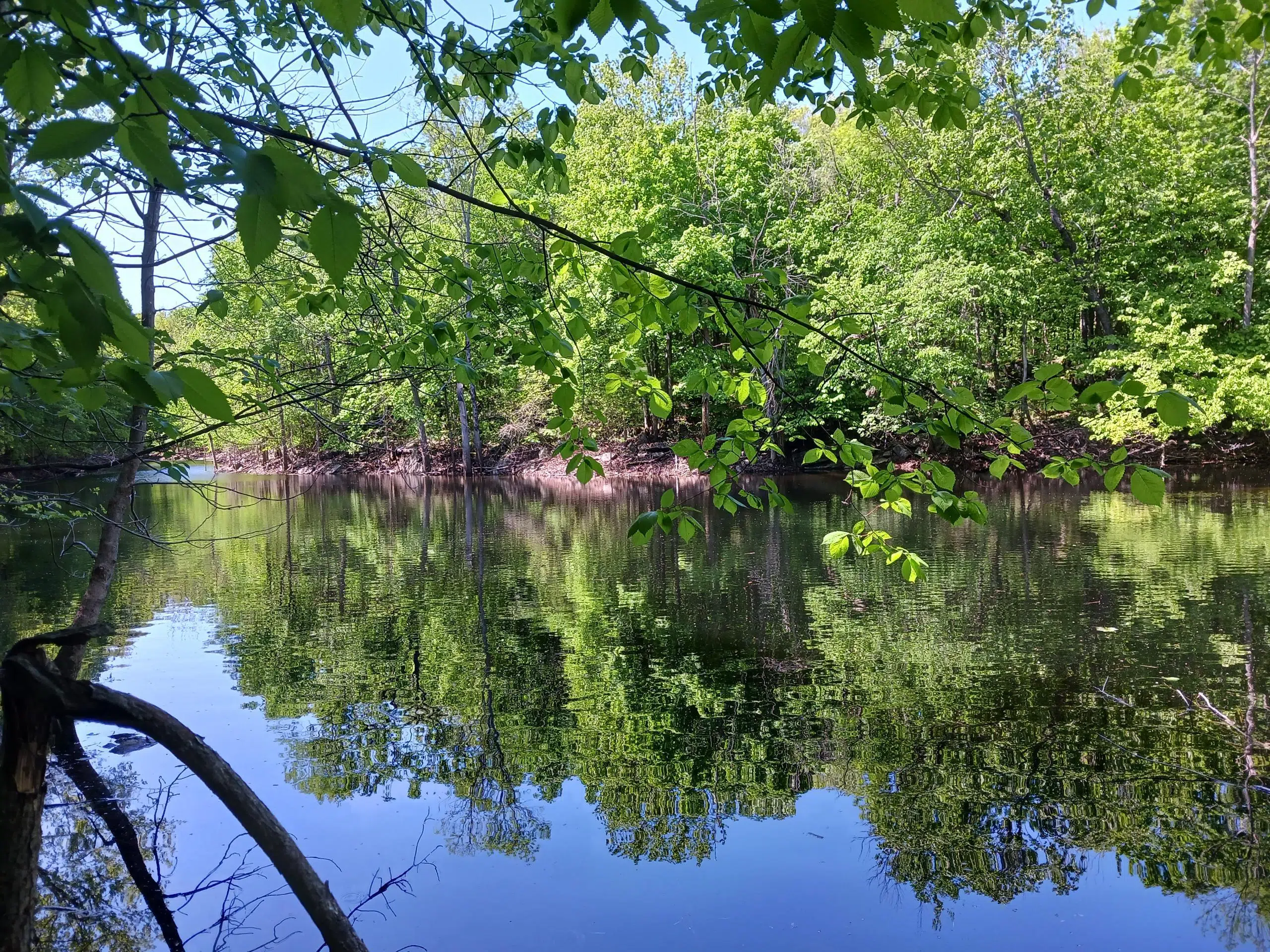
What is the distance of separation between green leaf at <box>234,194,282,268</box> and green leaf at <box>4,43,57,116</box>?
1.35 ft

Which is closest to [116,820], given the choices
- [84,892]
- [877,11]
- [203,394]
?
[84,892]

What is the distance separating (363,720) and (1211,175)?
3031cm

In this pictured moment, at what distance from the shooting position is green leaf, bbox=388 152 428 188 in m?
1.90

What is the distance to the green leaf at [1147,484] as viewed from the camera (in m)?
2.16

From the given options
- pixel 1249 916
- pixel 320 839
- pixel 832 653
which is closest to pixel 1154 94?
pixel 832 653

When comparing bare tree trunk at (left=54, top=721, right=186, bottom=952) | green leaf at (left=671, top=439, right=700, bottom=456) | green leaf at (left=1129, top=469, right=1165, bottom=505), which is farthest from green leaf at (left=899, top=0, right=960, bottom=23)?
bare tree trunk at (left=54, top=721, right=186, bottom=952)

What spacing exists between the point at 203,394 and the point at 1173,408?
6.49ft

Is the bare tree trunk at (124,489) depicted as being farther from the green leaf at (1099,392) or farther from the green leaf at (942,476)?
the green leaf at (1099,392)

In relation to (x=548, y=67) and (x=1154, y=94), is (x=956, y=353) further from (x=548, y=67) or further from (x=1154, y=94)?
(x=548, y=67)

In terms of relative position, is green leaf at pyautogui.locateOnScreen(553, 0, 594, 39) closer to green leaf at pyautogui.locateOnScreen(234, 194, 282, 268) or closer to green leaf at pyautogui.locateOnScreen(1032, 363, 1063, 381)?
green leaf at pyautogui.locateOnScreen(234, 194, 282, 268)

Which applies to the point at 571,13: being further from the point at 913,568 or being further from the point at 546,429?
the point at 546,429

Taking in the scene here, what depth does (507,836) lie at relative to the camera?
221 inches

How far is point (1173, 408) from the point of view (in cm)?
193

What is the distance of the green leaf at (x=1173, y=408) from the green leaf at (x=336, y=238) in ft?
5.55
